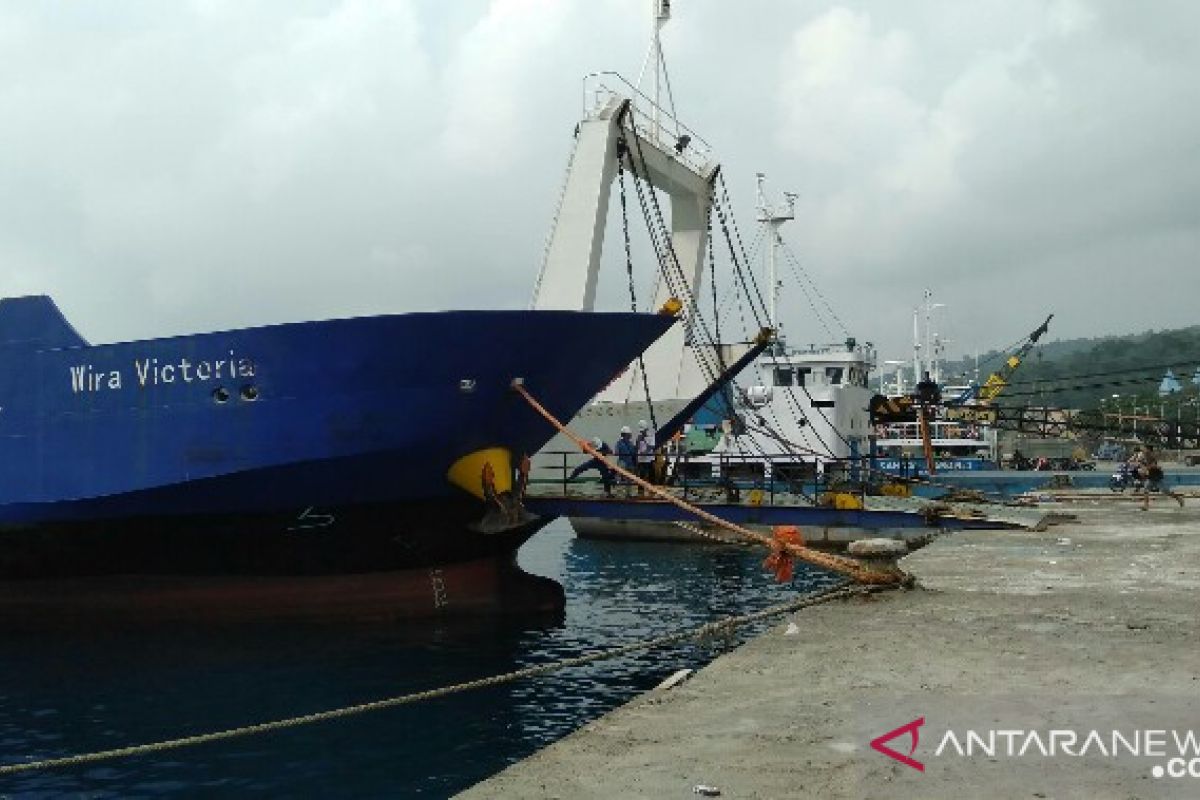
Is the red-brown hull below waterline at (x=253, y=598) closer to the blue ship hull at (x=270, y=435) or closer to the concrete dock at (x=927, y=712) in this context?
the blue ship hull at (x=270, y=435)

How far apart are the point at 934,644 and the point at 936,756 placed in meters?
3.27

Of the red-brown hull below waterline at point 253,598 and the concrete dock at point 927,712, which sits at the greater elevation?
the concrete dock at point 927,712

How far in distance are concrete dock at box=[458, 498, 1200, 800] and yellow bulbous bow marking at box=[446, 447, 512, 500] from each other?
6234 millimetres

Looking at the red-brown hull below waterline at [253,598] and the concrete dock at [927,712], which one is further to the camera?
the red-brown hull below waterline at [253,598]

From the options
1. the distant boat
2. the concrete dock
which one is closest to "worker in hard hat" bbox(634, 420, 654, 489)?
the distant boat

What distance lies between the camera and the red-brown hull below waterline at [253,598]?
1573cm

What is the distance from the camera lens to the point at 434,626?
52.3 ft

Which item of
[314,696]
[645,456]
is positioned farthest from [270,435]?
[645,456]

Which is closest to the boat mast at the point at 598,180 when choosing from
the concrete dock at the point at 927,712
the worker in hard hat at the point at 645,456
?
the worker in hard hat at the point at 645,456

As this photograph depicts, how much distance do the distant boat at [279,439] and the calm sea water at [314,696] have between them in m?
1.32

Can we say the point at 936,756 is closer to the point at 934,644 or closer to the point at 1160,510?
the point at 934,644

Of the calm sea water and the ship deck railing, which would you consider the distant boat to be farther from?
the ship deck railing

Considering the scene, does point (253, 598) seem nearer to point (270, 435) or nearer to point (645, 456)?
point (270, 435)

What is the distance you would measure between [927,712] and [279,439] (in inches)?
413
